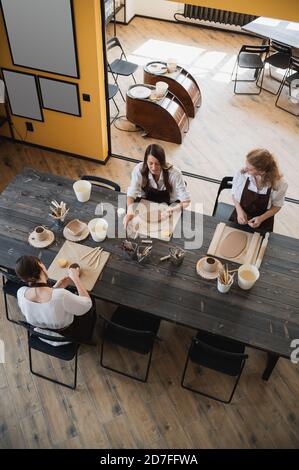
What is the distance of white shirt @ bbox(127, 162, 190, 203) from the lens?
3.71 metres

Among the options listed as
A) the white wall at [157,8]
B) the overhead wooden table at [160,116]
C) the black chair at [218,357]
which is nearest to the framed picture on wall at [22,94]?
the overhead wooden table at [160,116]

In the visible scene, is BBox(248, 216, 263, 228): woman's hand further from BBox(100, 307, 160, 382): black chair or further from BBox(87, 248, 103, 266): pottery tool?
BBox(87, 248, 103, 266): pottery tool

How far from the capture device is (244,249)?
3426 mm

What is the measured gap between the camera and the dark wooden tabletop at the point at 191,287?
2.99 meters

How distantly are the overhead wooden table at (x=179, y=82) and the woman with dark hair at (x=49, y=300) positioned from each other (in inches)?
151

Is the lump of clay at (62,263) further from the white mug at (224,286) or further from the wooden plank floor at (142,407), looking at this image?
the white mug at (224,286)

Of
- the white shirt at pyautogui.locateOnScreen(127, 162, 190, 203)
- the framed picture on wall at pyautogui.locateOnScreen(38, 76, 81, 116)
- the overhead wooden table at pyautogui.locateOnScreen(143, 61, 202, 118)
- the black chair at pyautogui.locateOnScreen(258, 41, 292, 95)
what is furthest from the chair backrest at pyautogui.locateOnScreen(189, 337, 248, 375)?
the black chair at pyautogui.locateOnScreen(258, 41, 292, 95)

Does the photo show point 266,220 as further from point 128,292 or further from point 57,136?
point 57,136

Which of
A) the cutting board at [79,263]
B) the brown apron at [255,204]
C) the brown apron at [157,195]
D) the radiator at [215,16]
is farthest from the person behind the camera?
the radiator at [215,16]

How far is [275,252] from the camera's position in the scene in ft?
11.2

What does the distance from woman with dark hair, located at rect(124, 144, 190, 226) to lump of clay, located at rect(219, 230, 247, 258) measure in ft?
1.59

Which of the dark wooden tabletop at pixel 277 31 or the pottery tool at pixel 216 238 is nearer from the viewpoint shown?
the pottery tool at pixel 216 238

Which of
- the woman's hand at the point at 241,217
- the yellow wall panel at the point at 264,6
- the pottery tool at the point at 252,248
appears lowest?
the woman's hand at the point at 241,217

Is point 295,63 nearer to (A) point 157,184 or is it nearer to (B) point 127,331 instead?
(A) point 157,184
